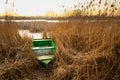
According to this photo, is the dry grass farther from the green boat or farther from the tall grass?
the tall grass

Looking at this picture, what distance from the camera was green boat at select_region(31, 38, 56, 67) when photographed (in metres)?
2.86

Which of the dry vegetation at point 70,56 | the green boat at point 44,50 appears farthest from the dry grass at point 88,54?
the green boat at point 44,50

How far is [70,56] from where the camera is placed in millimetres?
2689

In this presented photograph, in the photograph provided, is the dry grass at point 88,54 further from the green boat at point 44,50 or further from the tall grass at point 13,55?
the tall grass at point 13,55

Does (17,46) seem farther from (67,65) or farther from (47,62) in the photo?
(67,65)

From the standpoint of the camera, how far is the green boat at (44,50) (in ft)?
9.38

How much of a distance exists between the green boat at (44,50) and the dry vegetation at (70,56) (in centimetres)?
9

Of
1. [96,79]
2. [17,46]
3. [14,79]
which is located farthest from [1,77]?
[96,79]

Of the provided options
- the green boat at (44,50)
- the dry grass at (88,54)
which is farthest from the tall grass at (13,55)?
the dry grass at (88,54)

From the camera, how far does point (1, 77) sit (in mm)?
2344

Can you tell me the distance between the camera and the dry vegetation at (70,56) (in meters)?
2.42

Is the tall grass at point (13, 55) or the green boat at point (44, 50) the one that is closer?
the tall grass at point (13, 55)

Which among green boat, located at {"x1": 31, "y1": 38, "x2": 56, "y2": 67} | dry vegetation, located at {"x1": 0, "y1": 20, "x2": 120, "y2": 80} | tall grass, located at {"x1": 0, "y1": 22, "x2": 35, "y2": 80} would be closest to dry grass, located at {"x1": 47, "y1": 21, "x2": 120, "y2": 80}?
dry vegetation, located at {"x1": 0, "y1": 20, "x2": 120, "y2": 80}

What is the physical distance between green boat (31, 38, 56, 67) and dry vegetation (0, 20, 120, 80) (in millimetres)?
95
